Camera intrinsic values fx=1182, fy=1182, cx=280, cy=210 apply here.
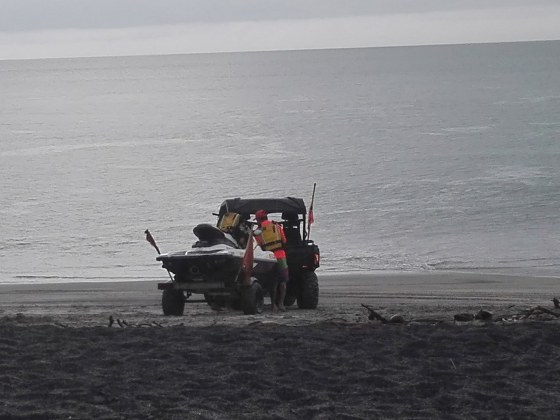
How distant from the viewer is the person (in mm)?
15828

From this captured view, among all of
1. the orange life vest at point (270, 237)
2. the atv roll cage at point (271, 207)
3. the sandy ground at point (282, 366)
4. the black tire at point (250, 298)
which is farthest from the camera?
the atv roll cage at point (271, 207)

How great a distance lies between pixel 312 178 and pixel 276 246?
35.1 m

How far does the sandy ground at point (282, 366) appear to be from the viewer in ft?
29.2

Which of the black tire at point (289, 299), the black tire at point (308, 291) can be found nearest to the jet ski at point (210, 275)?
the black tire at point (308, 291)

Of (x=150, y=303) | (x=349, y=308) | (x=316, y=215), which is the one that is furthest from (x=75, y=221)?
(x=349, y=308)

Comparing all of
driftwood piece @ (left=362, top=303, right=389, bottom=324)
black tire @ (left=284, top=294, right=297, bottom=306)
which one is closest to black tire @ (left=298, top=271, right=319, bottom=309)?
black tire @ (left=284, top=294, right=297, bottom=306)

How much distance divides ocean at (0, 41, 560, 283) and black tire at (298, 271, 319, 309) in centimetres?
986

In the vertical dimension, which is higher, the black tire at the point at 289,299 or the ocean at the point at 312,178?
the ocean at the point at 312,178

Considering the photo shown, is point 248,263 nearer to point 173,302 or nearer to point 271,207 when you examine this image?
point 173,302

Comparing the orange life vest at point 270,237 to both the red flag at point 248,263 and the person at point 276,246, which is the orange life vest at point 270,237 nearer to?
the person at point 276,246

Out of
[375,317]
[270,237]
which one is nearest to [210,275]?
[270,237]

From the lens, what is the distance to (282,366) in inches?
412

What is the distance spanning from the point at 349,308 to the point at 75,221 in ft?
75.8

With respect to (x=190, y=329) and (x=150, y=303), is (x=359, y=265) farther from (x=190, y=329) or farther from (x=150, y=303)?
(x=190, y=329)
